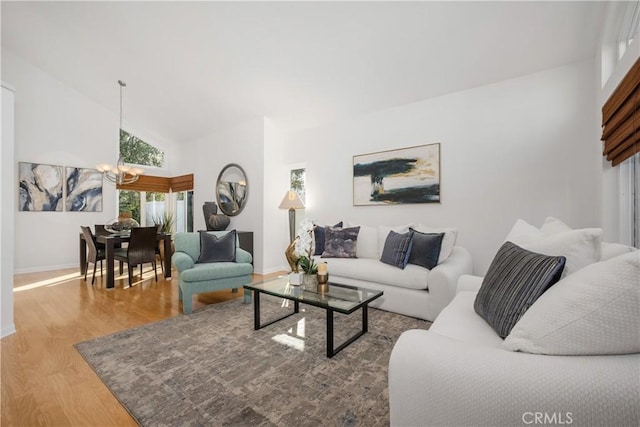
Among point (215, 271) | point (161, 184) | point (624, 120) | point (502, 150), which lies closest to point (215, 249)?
point (215, 271)

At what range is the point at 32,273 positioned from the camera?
16.4ft

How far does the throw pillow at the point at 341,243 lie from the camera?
364 centimetres

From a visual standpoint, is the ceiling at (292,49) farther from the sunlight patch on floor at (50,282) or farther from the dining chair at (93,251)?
the sunlight patch on floor at (50,282)

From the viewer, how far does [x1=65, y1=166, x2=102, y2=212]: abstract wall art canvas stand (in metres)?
5.59

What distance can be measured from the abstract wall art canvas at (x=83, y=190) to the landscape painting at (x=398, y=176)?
5.51 meters

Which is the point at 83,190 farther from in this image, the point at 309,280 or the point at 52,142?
the point at 309,280

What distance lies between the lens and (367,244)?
12.2ft

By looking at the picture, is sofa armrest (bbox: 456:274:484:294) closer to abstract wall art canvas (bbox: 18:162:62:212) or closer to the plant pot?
the plant pot

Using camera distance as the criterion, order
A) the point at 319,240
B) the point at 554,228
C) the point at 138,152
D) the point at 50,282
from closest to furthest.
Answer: the point at 554,228
the point at 319,240
the point at 50,282
the point at 138,152

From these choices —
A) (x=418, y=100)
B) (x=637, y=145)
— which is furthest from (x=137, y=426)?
(x=418, y=100)

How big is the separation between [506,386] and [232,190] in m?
5.31

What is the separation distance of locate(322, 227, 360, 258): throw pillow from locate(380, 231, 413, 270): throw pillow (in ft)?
1.72

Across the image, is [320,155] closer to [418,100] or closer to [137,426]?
[418,100]

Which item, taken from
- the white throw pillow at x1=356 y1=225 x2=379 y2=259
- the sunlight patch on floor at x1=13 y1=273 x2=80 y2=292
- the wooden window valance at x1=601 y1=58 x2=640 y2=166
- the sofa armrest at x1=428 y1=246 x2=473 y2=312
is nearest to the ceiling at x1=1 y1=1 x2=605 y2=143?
the wooden window valance at x1=601 y1=58 x2=640 y2=166
